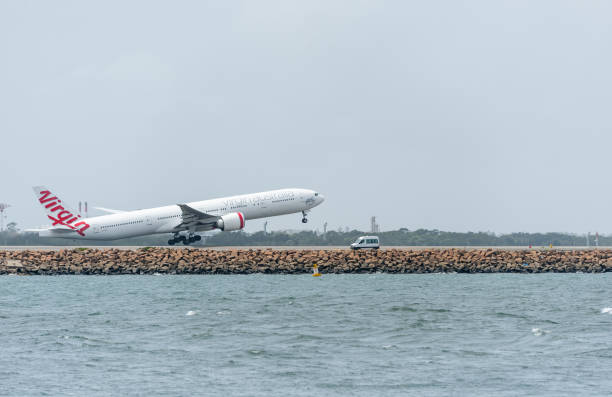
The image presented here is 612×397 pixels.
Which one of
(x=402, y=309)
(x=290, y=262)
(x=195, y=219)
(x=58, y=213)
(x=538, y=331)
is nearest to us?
(x=538, y=331)

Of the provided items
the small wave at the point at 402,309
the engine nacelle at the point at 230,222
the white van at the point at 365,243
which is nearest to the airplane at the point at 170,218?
the engine nacelle at the point at 230,222

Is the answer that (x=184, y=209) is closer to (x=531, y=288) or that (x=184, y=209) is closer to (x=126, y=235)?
(x=126, y=235)

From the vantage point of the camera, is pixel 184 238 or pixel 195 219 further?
pixel 184 238

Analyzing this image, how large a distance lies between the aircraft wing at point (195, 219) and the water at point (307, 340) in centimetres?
2659

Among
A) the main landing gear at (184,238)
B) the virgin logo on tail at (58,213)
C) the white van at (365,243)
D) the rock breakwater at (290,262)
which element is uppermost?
the virgin logo on tail at (58,213)

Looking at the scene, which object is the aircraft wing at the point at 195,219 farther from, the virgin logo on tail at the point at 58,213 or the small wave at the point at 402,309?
the small wave at the point at 402,309

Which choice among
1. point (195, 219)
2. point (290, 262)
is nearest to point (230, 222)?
point (195, 219)

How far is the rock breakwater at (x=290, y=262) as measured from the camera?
221 ft

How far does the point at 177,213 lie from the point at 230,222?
224 inches

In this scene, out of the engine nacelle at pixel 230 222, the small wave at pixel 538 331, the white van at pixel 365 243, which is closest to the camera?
the small wave at pixel 538 331

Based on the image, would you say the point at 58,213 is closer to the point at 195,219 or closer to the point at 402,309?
the point at 195,219

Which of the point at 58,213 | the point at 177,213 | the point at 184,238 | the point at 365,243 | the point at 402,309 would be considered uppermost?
the point at 58,213

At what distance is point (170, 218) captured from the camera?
8331cm

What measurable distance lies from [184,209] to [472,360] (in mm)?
56735
